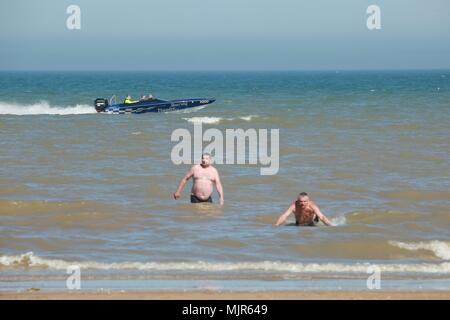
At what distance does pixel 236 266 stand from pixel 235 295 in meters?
1.87

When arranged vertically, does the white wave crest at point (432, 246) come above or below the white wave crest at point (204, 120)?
above

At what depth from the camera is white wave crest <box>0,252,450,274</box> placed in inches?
426

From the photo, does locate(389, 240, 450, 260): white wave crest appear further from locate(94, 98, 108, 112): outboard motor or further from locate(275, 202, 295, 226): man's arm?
locate(94, 98, 108, 112): outboard motor

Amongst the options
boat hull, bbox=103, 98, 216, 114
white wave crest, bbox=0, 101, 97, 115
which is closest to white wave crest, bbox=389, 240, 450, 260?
boat hull, bbox=103, 98, 216, 114

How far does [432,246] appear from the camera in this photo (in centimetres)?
1230

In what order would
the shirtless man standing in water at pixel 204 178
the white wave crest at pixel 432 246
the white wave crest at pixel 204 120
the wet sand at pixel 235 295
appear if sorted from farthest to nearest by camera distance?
the white wave crest at pixel 204 120 < the shirtless man standing in water at pixel 204 178 < the white wave crest at pixel 432 246 < the wet sand at pixel 235 295

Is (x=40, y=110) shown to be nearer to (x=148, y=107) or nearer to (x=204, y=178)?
(x=148, y=107)

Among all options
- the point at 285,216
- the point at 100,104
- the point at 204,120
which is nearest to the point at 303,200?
the point at 285,216

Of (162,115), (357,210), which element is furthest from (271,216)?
(162,115)

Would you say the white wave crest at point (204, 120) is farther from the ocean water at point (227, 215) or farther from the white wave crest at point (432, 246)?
the white wave crest at point (432, 246)

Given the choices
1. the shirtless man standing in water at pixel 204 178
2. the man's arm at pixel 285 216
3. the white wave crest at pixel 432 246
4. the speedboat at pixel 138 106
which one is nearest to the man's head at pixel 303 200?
the man's arm at pixel 285 216

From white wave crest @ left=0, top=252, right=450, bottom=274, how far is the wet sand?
1.50 metres

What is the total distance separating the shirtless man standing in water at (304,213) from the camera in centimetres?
1332

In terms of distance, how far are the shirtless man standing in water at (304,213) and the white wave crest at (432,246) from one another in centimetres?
132
